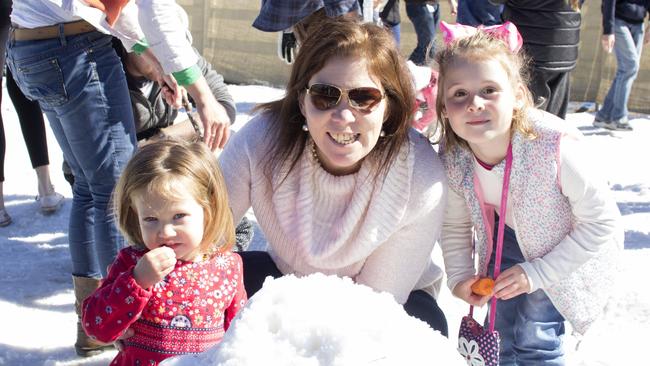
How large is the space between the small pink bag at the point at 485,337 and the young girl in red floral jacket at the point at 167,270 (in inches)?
25.9

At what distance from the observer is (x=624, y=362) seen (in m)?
2.61

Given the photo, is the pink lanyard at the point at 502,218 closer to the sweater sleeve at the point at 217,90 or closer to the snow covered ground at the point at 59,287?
the snow covered ground at the point at 59,287

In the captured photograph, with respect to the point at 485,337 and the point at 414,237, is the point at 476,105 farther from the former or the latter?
the point at 485,337

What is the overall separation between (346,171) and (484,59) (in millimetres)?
480

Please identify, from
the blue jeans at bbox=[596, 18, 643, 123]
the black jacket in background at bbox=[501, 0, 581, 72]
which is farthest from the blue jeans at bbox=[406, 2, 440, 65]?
the black jacket in background at bbox=[501, 0, 581, 72]

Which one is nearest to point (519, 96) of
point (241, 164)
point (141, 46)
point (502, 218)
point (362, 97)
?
point (502, 218)

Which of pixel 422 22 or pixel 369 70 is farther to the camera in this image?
pixel 422 22

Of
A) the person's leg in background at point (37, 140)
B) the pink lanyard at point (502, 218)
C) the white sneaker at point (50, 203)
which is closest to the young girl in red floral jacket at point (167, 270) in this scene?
the pink lanyard at point (502, 218)

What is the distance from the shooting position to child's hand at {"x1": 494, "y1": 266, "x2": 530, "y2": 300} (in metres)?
1.96

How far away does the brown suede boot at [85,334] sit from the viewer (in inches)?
103

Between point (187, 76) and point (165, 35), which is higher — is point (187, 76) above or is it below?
below

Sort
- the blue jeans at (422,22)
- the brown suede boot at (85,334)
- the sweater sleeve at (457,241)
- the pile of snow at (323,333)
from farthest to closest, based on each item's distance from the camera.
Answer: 1. the blue jeans at (422,22)
2. the brown suede boot at (85,334)
3. the sweater sleeve at (457,241)
4. the pile of snow at (323,333)

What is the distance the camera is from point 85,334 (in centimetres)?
262

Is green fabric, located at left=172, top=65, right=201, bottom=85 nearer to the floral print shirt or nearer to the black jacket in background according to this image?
the floral print shirt
